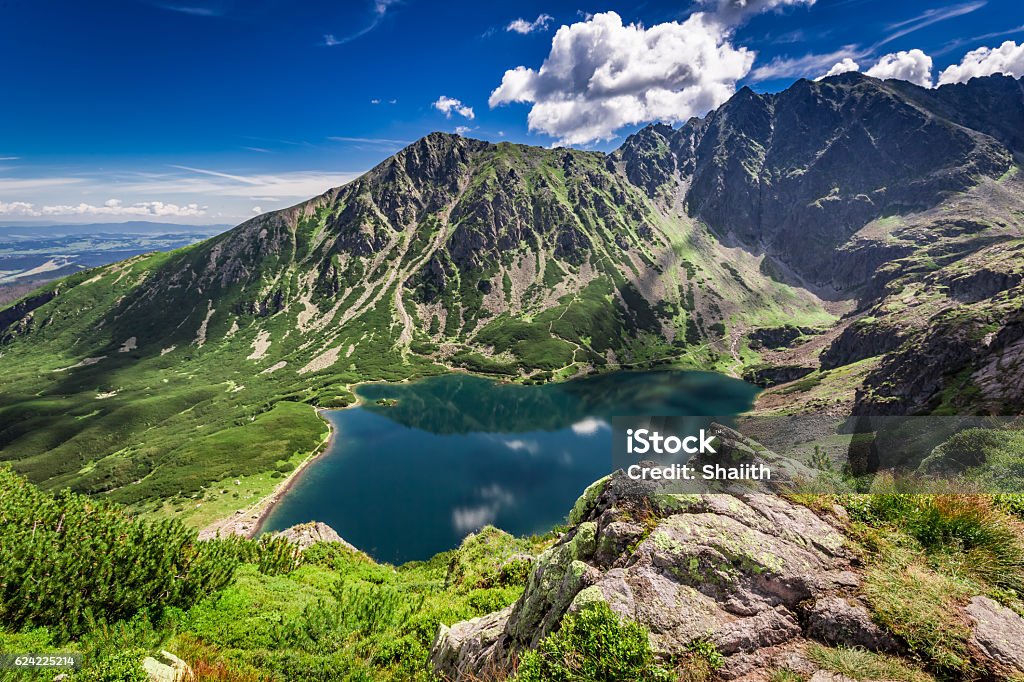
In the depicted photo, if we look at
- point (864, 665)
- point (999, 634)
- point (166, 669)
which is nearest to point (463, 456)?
point (166, 669)

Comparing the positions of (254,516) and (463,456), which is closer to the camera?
(254,516)

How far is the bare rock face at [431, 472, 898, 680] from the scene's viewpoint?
7.89 m

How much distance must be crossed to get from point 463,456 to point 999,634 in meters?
117

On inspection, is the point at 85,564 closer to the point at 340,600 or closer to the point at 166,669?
the point at 166,669

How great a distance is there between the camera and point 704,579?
890 centimetres

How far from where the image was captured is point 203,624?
17.8 meters

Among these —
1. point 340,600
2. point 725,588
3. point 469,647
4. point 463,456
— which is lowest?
point 463,456

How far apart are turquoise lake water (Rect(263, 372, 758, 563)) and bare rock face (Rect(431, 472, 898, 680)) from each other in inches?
2857

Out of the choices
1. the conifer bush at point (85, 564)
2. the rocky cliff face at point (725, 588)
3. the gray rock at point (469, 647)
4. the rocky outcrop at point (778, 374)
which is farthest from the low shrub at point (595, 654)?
the rocky outcrop at point (778, 374)

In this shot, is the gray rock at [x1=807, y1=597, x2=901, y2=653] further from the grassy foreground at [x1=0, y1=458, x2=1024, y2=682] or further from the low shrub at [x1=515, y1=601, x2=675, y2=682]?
the low shrub at [x1=515, y1=601, x2=675, y2=682]

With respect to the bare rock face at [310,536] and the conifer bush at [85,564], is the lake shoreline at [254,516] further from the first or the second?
the conifer bush at [85,564]

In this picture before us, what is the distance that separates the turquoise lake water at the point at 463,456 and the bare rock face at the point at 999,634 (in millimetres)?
77534

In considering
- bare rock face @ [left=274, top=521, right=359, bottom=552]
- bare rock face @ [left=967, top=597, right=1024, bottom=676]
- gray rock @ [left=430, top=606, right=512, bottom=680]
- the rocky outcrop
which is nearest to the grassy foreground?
bare rock face @ [left=967, top=597, right=1024, bottom=676]

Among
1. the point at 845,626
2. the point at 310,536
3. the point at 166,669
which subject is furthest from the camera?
the point at 310,536
